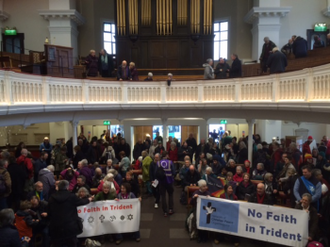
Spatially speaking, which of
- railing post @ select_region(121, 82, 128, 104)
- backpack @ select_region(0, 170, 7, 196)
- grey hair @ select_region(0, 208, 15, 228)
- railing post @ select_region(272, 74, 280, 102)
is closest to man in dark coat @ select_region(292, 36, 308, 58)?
railing post @ select_region(272, 74, 280, 102)

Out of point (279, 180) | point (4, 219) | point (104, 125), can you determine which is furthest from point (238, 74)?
point (4, 219)

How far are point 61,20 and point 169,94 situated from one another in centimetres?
889

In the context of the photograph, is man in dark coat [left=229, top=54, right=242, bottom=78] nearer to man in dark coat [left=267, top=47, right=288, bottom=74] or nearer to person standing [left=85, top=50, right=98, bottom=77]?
man in dark coat [left=267, top=47, right=288, bottom=74]

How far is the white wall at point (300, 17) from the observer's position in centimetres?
1702

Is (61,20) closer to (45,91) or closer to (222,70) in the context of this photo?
(45,91)

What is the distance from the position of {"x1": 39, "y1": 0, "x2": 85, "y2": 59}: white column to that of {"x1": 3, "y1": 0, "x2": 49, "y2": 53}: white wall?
1.77 ft

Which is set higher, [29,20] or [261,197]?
[29,20]

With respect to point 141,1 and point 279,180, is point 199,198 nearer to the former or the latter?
point 279,180

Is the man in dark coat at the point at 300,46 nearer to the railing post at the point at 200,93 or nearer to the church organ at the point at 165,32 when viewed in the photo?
the railing post at the point at 200,93

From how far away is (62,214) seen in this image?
530cm

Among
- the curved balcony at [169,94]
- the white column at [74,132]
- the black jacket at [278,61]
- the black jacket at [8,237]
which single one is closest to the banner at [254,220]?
the curved balcony at [169,94]

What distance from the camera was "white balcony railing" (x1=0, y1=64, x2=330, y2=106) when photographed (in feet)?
26.3

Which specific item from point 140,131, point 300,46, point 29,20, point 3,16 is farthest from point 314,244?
point 3,16

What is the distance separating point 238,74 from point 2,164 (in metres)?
8.91
